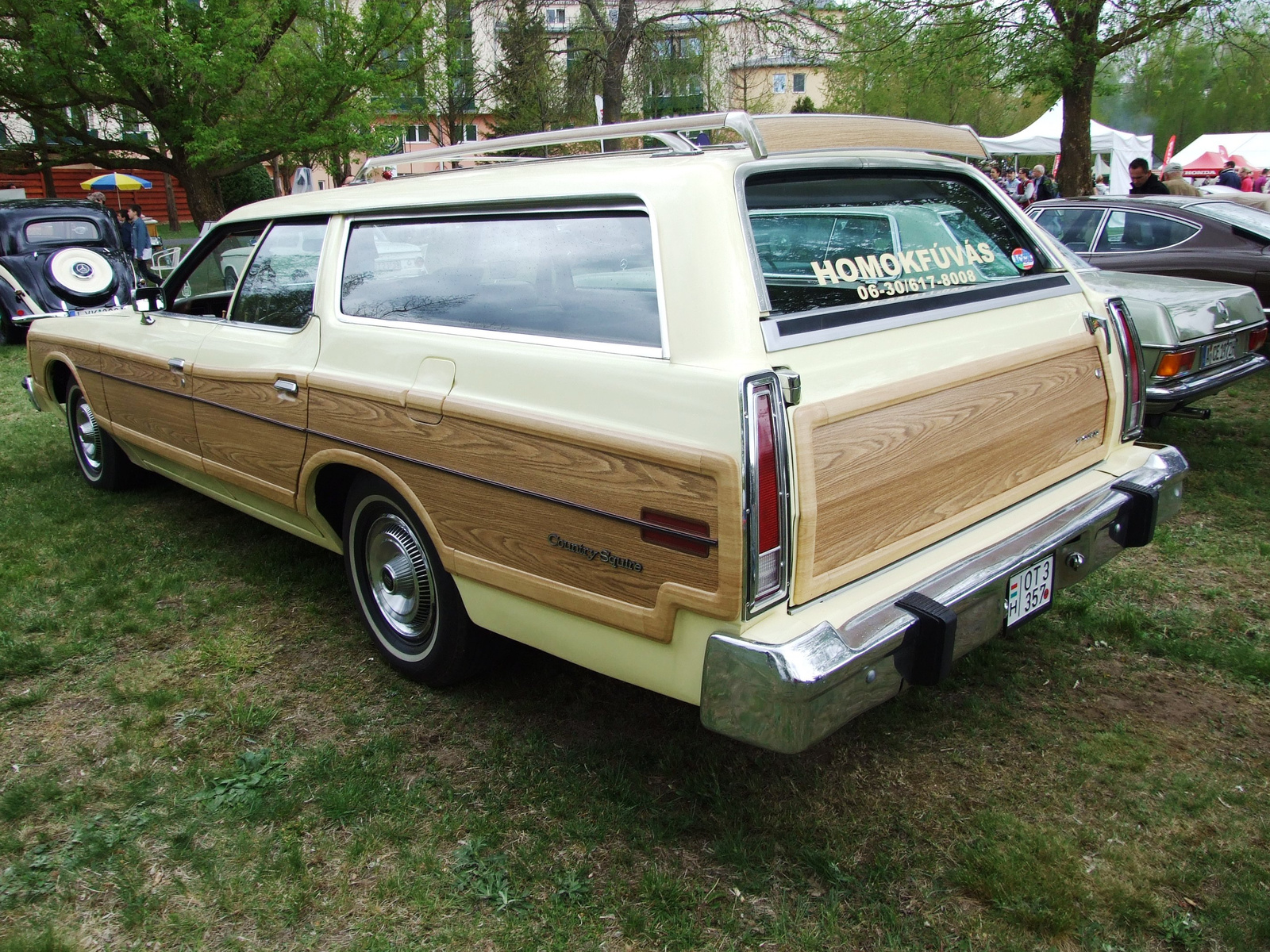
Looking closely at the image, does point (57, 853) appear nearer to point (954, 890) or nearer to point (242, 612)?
point (242, 612)

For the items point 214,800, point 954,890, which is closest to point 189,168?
point 214,800

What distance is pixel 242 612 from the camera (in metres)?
3.89

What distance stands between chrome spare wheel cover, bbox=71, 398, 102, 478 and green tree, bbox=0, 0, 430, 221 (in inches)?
462

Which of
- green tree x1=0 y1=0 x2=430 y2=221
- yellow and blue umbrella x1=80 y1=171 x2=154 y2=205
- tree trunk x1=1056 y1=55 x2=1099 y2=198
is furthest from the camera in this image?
yellow and blue umbrella x1=80 y1=171 x2=154 y2=205

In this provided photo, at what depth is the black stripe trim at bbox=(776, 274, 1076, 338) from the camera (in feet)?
7.42

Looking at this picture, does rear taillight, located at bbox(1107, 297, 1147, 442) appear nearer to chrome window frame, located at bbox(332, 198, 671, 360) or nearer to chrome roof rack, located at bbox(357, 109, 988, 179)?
chrome roof rack, located at bbox(357, 109, 988, 179)

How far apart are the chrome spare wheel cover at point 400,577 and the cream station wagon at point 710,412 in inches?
0.5

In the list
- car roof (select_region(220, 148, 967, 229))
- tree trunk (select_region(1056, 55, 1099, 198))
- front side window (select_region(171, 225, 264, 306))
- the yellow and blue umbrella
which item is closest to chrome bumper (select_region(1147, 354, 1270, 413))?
car roof (select_region(220, 148, 967, 229))

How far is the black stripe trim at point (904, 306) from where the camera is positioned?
226cm

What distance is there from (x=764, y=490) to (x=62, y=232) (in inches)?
516

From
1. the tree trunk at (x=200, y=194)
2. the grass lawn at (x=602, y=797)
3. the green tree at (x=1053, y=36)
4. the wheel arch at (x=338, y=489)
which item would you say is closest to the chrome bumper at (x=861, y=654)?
the grass lawn at (x=602, y=797)

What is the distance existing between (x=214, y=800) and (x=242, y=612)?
4.35 feet

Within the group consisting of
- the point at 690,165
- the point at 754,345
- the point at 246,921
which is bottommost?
the point at 246,921

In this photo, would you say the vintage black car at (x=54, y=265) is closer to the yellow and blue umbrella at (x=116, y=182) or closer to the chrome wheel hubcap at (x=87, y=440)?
the chrome wheel hubcap at (x=87, y=440)
